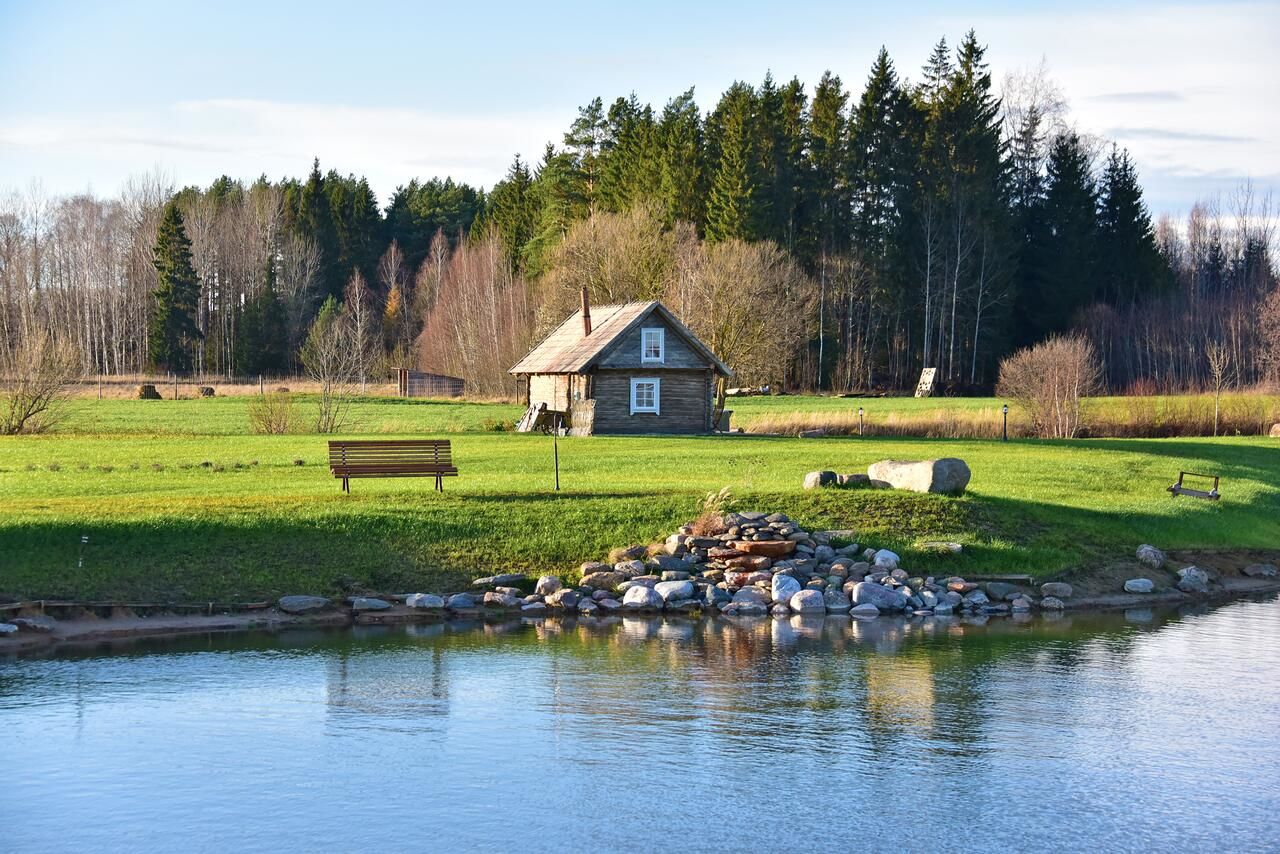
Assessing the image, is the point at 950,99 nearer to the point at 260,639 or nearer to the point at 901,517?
the point at 901,517

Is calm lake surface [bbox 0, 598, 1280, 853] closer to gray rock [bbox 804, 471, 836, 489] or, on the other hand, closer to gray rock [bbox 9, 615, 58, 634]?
gray rock [bbox 9, 615, 58, 634]

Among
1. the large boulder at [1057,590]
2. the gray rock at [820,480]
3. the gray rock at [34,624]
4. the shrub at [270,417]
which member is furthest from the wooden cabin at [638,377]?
the gray rock at [34,624]

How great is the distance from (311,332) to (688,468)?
6298cm

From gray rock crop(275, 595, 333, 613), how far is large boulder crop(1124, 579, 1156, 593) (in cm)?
1460

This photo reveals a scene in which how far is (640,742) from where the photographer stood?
43.7ft

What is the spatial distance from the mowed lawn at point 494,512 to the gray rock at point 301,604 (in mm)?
538

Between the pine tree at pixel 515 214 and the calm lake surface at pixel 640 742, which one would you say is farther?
the pine tree at pixel 515 214

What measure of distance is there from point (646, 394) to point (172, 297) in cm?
5961

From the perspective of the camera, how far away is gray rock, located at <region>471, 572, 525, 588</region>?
68.5ft

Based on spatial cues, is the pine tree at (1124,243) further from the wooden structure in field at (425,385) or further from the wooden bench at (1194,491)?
the wooden bench at (1194,491)

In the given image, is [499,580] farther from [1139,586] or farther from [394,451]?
[1139,586]

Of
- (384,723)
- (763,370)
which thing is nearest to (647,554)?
(384,723)

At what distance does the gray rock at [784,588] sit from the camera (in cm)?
2106

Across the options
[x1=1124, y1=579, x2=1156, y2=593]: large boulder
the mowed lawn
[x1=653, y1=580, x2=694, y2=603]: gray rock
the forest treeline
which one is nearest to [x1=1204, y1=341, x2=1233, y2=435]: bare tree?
the forest treeline
